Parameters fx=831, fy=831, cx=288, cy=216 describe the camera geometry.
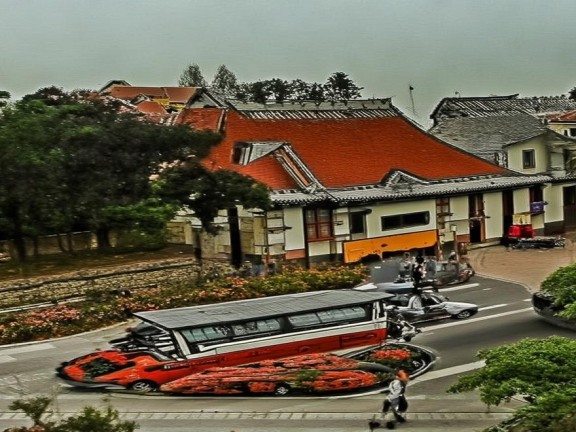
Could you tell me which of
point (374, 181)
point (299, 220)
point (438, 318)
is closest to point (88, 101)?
point (299, 220)

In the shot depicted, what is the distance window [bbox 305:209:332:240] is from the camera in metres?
36.3

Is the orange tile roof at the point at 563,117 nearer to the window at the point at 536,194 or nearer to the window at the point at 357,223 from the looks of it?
the window at the point at 536,194

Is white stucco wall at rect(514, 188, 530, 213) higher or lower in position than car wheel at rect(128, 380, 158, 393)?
higher

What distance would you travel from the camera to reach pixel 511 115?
49656 mm

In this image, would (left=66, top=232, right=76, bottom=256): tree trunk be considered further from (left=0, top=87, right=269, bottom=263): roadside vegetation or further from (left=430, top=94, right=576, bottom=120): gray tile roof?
(left=430, top=94, right=576, bottom=120): gray tile roof

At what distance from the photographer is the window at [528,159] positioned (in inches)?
1795

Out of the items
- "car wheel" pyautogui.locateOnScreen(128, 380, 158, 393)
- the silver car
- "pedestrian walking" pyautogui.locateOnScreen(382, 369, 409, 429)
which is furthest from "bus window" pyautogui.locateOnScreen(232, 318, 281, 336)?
the silver car

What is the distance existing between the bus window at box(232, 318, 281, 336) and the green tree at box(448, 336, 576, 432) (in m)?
7.98

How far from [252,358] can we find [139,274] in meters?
10.7

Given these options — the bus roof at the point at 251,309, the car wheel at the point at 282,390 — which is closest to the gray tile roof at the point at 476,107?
the bus roof at the point at 251,309

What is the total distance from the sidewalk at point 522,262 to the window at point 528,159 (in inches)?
199

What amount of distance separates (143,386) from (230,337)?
97.1 inches

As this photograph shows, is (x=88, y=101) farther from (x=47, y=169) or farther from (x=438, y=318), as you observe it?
(x=438, y=318)

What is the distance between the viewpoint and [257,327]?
21.0 metres
